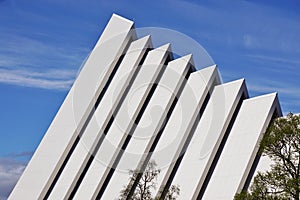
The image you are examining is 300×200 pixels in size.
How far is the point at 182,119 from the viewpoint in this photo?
21281 mm

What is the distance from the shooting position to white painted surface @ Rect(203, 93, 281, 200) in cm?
1702

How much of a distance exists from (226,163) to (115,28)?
14.3 metres

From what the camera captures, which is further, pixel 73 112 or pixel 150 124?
pixel 73 112

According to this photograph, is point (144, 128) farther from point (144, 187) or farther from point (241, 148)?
point (144, 187)

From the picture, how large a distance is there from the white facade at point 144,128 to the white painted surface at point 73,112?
0.06 meters

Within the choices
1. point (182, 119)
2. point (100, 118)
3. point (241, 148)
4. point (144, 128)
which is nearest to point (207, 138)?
point (241, 148)

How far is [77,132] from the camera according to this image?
25.1 meters

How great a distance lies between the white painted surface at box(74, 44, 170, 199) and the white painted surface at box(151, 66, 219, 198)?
7.69ft

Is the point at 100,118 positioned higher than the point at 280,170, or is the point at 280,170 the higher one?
the point at 100,118

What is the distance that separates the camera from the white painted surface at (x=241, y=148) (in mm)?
17016

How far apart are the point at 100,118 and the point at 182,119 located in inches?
208

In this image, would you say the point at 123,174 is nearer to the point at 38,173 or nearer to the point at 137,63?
the point at 38,173

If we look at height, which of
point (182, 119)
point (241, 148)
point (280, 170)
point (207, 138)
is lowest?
point (280, 170)

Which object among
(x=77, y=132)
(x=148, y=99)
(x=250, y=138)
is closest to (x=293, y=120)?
(x=250, y=138)
